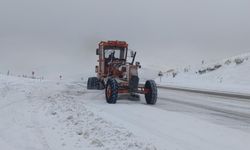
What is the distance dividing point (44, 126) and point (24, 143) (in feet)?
6.03

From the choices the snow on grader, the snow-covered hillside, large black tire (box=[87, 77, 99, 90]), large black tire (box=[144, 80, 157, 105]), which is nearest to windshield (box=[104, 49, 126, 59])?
the snow on grader

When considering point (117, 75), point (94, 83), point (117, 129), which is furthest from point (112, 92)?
point (94, 83)

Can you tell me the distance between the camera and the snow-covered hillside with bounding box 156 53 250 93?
33200 mm

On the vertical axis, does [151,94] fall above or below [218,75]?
below

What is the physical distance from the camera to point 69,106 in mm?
13227

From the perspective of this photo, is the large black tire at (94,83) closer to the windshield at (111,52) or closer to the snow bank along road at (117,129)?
the windshield at (111,52)

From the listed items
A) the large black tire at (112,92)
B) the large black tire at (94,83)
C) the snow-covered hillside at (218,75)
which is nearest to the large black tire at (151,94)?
the large black tire at (112,92)

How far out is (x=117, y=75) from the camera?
59.5ft

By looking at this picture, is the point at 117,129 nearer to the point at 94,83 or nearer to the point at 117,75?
the point at 117,75

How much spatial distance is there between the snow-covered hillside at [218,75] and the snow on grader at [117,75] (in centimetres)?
1315

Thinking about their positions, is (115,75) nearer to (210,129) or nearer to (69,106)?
(69,106)

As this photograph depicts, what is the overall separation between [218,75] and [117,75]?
22.2 metres

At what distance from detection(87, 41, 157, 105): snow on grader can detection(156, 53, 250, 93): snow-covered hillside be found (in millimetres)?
13149

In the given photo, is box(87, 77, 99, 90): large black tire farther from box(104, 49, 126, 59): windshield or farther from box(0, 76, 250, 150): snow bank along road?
box(0, 76, 250, 150): snow bank along road
